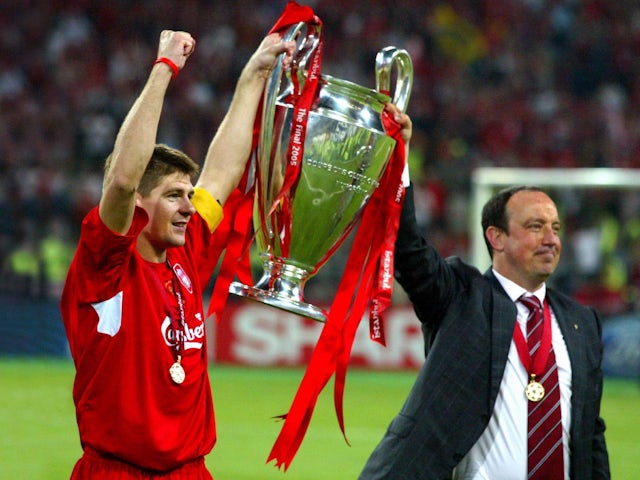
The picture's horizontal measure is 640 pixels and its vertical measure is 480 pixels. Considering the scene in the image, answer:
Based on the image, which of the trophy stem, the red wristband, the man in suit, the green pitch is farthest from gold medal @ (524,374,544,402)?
the green pitch

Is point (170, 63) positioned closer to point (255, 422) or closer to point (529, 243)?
point (529, 243)

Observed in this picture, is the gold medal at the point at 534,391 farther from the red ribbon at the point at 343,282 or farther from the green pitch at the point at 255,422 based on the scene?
the green pitch at the point at 255,422

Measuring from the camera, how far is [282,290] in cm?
314

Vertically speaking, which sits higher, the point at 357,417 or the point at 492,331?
the point at 492,331

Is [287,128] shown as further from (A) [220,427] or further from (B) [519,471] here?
(A) [220,427]

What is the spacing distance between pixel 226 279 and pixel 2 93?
538 inches

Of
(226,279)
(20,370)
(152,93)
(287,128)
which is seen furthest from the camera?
(20,370)

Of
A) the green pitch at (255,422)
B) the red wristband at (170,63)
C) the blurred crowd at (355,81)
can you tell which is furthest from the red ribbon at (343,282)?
the blurred crowd at (355,81)

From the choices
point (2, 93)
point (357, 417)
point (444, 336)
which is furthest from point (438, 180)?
point (444, 336)

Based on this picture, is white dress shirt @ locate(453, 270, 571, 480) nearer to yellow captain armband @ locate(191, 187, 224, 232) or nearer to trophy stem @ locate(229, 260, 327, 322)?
trophy stem @ locate(229, 260, 327, 322)

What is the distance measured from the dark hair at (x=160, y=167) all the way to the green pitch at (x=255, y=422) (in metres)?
3.95

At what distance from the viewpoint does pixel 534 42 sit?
664 inches

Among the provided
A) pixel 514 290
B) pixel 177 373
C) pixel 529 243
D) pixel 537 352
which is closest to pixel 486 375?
pixel 537 352

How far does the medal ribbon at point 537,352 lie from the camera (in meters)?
3.61
